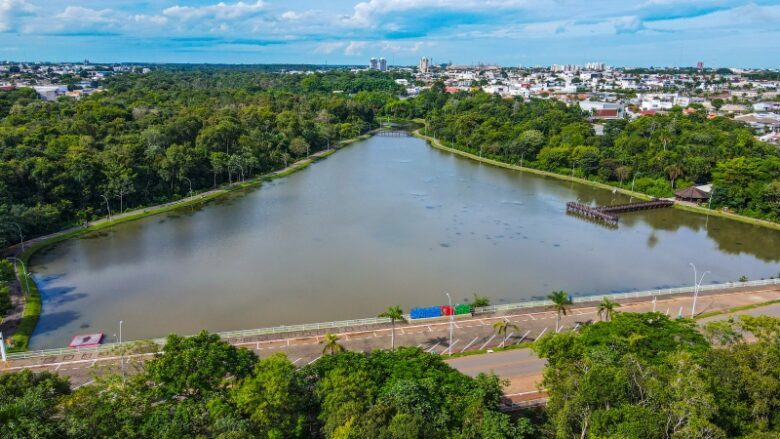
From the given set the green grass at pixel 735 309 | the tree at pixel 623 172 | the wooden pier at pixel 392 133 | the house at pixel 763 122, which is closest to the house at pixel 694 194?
the tree at pixel 623 172

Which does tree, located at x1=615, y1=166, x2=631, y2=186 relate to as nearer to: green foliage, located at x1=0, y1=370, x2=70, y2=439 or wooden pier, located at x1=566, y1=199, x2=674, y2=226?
wooden pier, located at x1=566, y1=199, x2=674, y2=226

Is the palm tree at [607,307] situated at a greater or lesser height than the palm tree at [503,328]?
greater

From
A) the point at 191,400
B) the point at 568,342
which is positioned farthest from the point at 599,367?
the point at 191,400

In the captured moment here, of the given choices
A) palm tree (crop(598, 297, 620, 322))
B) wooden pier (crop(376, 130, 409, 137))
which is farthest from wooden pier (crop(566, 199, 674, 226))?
wooden pier (crop(376, 130, 409, 137))

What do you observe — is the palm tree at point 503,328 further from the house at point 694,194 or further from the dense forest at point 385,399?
the house at point 694,194

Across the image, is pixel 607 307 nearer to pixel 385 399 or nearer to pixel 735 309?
pixel 735 309

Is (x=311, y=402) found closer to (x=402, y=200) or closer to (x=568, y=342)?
(x=568, y=342)

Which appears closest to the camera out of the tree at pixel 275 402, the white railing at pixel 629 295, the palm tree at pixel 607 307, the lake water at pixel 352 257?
the tree at pixel 275 402
